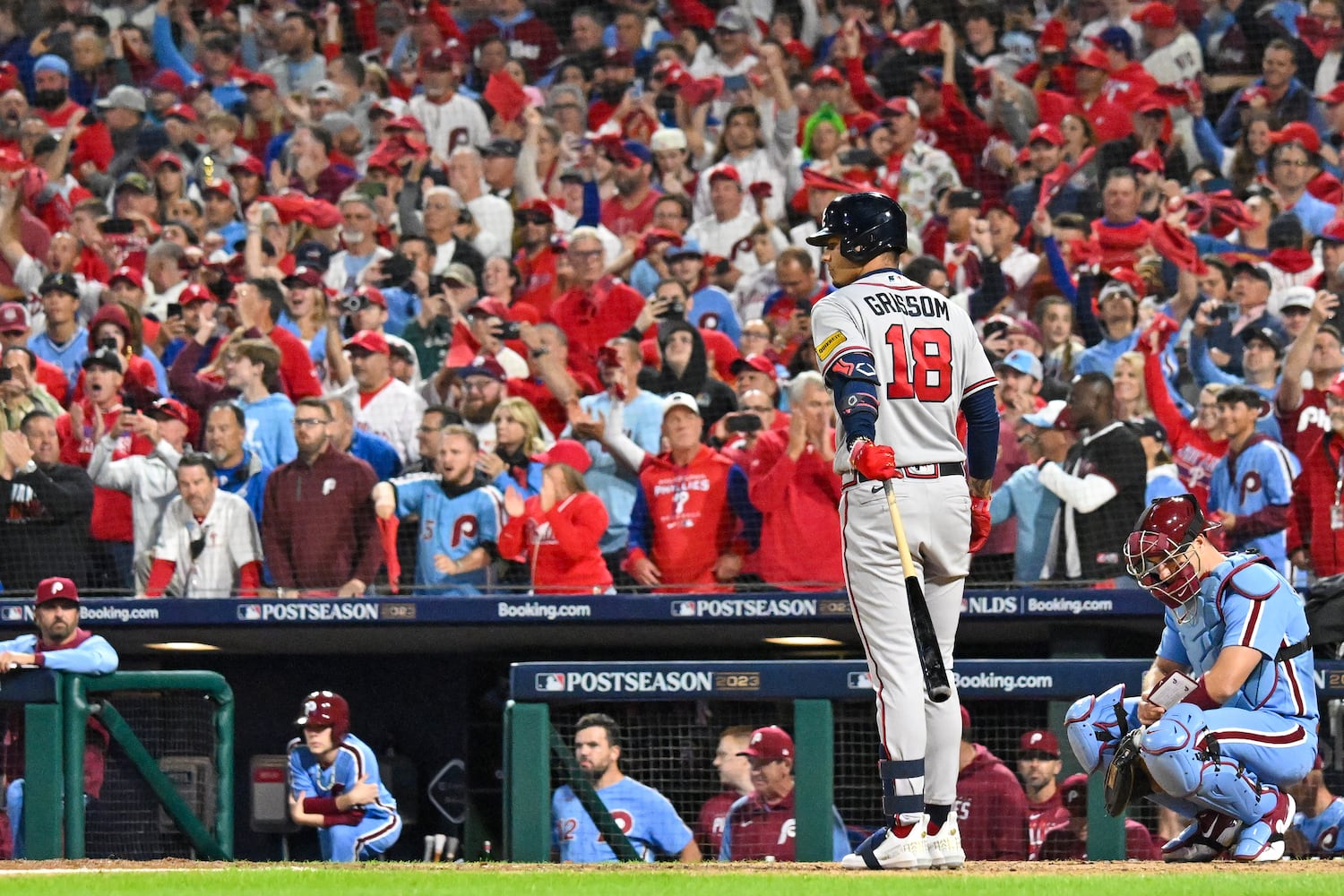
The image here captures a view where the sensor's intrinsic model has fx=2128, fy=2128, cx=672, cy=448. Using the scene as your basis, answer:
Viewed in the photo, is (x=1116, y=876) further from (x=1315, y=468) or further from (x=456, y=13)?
(x=456, y=13)

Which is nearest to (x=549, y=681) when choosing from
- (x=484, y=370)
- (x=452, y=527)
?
(x=452, y=527)

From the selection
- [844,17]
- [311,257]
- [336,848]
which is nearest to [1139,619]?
[336,848]

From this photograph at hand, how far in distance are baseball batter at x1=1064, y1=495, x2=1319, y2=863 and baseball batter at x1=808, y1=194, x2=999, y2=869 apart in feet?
2.36

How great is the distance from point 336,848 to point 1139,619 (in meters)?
3.50

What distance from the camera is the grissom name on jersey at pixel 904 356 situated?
18.2 feet

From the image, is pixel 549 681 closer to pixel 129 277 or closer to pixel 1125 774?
pixel 1125 774

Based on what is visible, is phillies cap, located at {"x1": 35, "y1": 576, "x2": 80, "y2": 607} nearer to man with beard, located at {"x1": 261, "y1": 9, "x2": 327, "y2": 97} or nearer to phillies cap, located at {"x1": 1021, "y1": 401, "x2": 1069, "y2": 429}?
phillies cap, located at {"x1": 1021, "y1": 401, "x2": 1069, "y2": 429}

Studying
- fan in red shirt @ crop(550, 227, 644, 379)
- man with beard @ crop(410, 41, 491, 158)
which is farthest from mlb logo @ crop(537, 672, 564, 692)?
man with beard @ crop(410, 41, 491, 158)

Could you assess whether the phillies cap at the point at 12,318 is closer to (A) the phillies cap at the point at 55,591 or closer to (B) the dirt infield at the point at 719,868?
(A) the phillies cap at the point at 55,591

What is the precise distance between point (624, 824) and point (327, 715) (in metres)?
1.89

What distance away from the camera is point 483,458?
397 inches

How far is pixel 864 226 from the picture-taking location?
5684 mm

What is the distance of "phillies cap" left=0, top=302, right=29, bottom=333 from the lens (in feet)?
39.9

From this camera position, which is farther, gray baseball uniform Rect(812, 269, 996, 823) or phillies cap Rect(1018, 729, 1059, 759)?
phillies cap Rect(1018, 729, 1059, 759)
